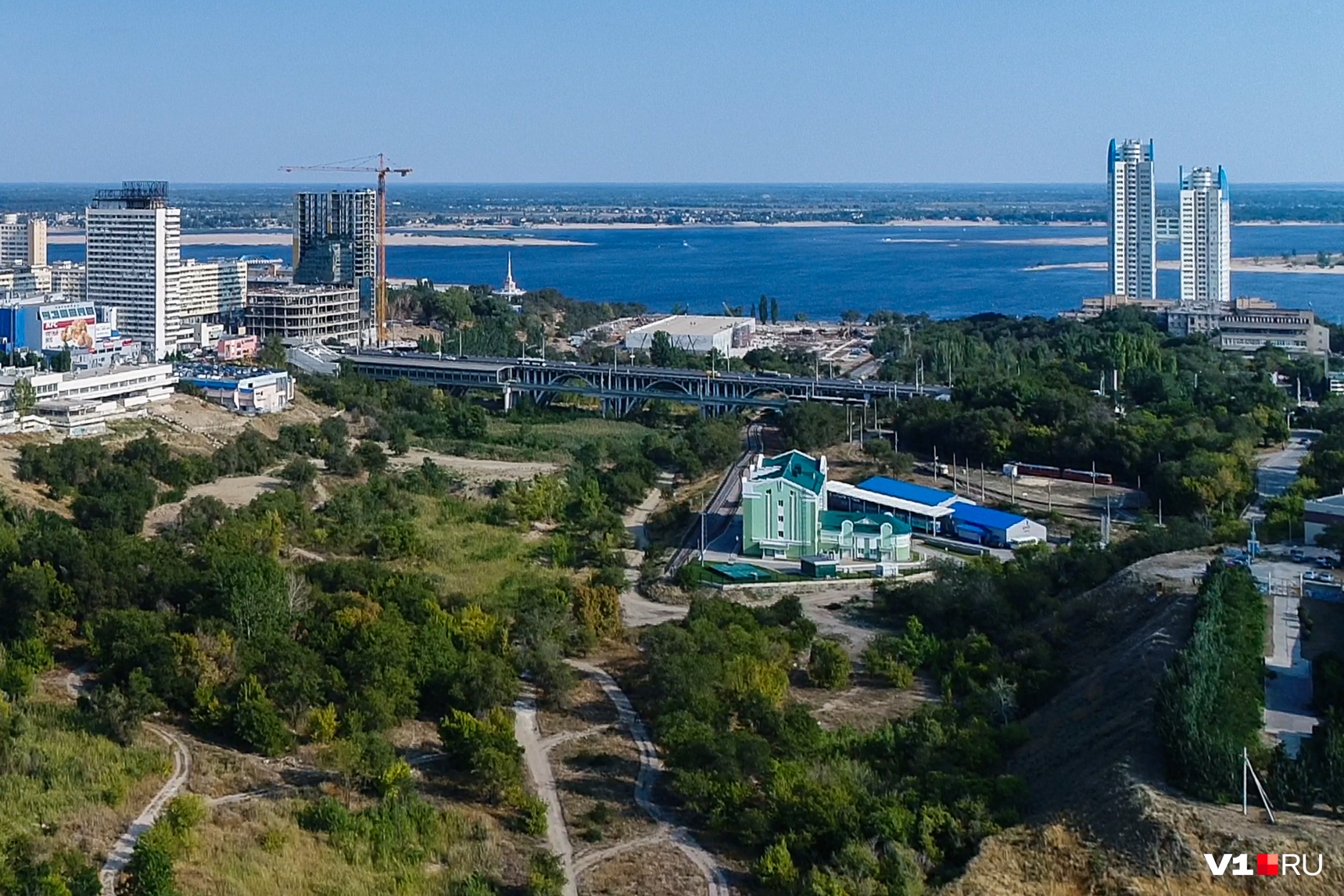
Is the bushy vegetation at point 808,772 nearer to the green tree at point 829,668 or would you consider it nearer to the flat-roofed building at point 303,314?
the green tree at point 829,668

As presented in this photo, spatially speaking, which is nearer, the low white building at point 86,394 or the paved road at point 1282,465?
the paved road at point 1282,465

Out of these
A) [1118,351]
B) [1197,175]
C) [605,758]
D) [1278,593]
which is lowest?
[605,758]

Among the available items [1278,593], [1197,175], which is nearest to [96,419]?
[1278,593]

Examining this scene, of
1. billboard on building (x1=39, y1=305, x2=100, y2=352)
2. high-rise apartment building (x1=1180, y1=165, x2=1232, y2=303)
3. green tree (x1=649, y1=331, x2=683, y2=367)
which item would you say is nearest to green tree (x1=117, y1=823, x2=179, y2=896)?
billboard on building (x1=39, y1=305, x2=100, y2=352)

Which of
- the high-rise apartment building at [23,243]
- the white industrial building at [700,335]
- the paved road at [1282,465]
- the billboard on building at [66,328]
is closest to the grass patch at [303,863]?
the paved road at [1282,465]

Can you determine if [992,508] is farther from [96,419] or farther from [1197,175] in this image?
[1197,175]

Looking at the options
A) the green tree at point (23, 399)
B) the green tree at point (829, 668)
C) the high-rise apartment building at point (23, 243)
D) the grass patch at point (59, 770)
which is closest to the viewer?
the grass patch at point (59, 770)

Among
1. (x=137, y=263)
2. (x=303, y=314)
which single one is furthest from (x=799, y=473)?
(x=303, y=314)
